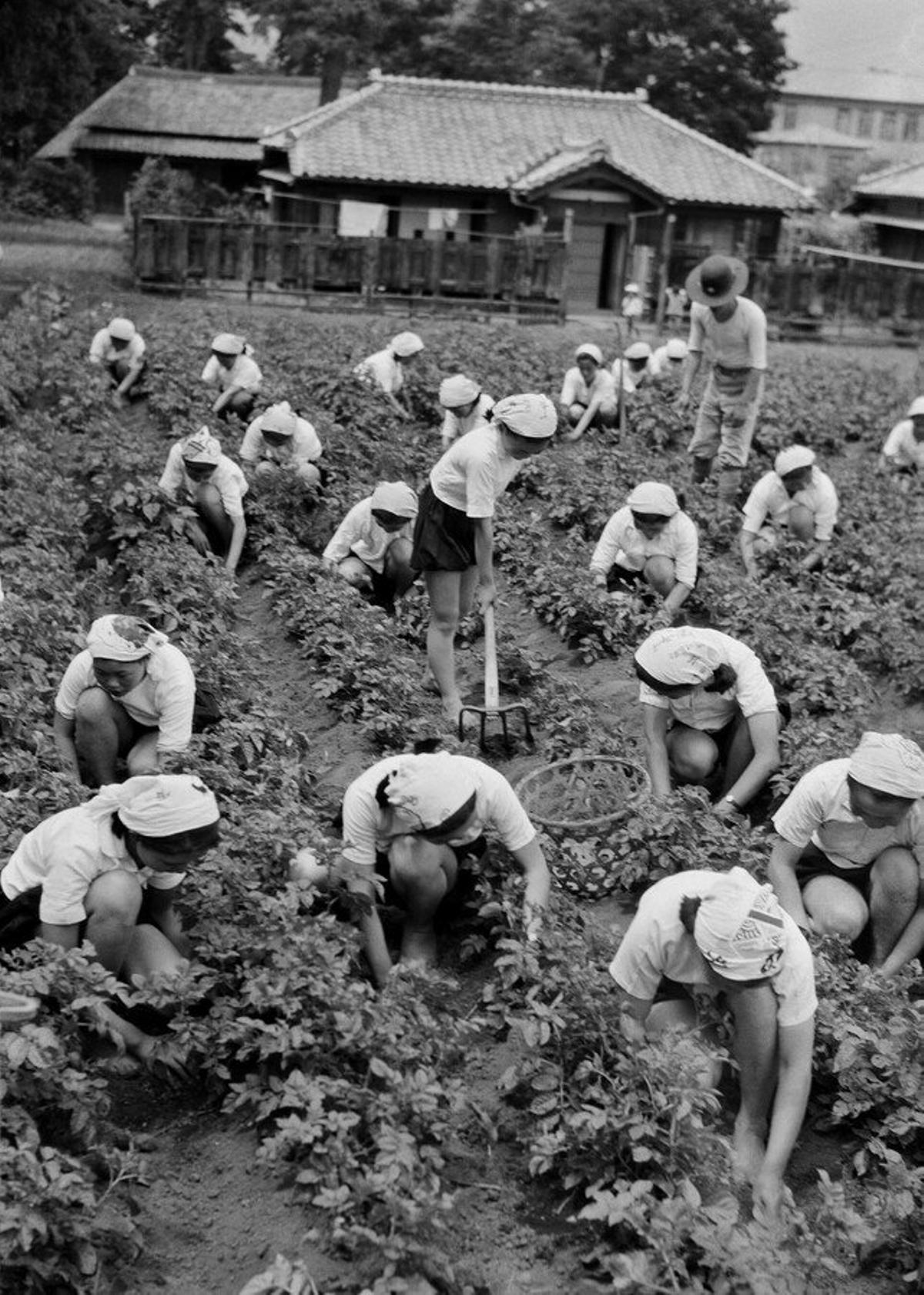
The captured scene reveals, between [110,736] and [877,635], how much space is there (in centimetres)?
455

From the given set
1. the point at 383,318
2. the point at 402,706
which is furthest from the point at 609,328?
the point at 402,706

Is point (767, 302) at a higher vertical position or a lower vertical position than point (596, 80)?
lower

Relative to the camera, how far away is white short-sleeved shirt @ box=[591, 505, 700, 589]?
26.3 ft

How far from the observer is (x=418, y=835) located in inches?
194

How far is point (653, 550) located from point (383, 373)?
579 centimetres

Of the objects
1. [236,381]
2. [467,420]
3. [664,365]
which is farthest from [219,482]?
[664,365]

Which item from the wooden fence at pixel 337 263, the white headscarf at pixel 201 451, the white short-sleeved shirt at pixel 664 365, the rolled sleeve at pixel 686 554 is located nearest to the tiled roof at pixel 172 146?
the wooden fence at pixel 337 263

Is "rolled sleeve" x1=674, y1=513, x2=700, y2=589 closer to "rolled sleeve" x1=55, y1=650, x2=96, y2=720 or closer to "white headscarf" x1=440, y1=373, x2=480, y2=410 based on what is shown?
"white headscarf" x1=440, y1=373, x2=480, y2=410

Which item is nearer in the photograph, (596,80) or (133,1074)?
(133,1074)

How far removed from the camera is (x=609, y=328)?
73.7 feet

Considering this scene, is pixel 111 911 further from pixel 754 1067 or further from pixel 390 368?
pixel 390 368

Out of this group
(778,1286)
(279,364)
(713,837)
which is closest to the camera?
(778,1286)

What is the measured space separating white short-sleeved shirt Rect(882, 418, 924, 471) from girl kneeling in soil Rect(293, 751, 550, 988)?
8.13m

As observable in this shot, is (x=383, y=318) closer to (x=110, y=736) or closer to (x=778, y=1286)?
(x=110, y=736)
